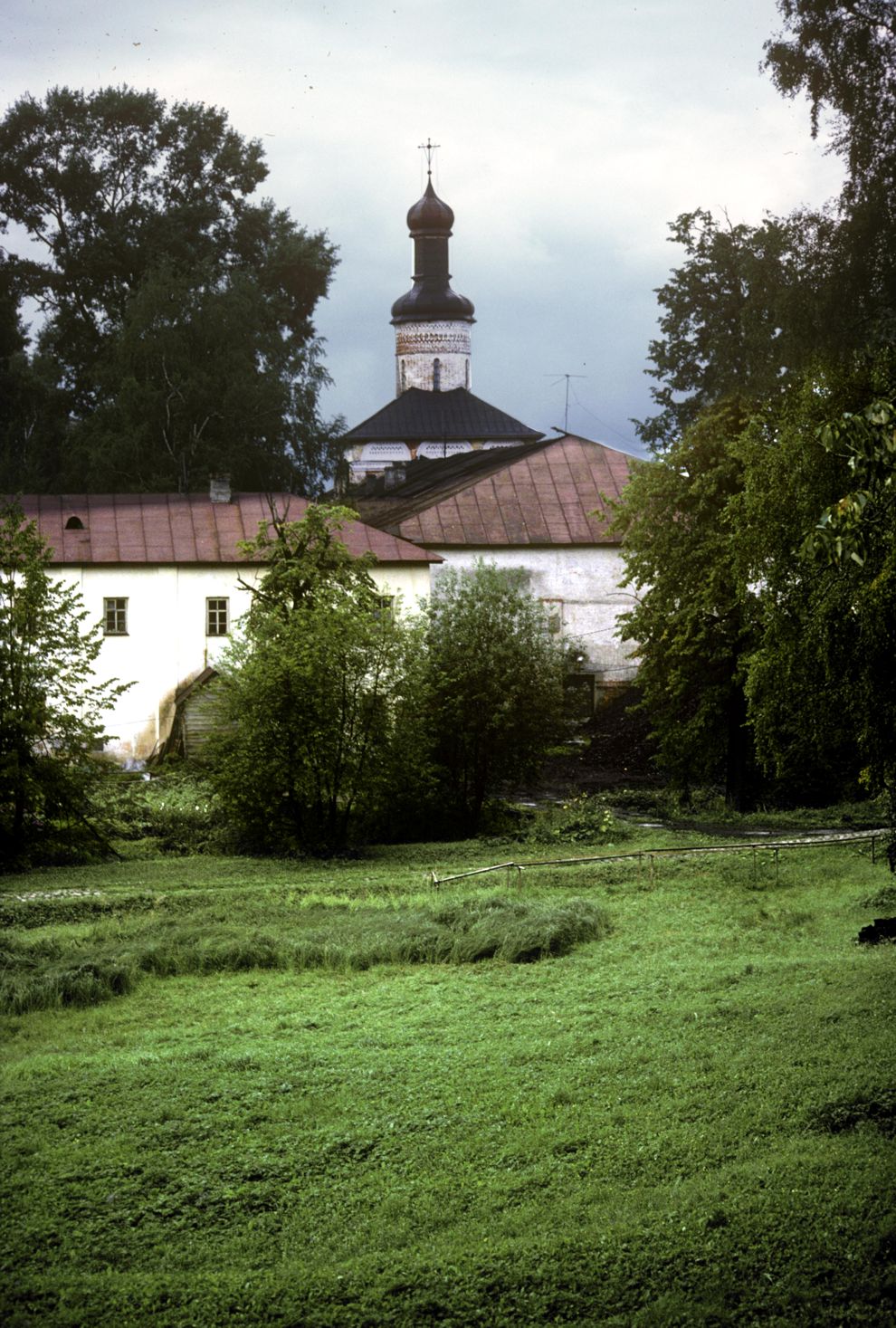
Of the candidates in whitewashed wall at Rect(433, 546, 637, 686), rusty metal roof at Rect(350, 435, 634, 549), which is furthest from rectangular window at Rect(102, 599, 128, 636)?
whitewashed wall at Rect(433, 546, 637, 686)

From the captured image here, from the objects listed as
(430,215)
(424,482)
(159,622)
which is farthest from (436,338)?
(159,622)

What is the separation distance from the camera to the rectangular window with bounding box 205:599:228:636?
4241 cm

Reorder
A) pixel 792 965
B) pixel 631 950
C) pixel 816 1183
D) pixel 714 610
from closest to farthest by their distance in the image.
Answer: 1. pixel 816 1183
2. pixel 792 965
3. pixel 631 950
4. pixel 714 610

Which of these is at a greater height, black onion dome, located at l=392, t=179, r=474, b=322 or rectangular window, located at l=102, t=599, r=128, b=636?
black onion dome, located at l=392, t=179, r=474, b=322

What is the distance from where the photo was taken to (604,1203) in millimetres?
8398

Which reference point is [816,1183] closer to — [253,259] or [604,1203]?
[604,1203]

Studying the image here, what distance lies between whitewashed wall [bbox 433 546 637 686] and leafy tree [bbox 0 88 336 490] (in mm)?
11781

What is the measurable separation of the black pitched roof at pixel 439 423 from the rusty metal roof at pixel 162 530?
1584 inches

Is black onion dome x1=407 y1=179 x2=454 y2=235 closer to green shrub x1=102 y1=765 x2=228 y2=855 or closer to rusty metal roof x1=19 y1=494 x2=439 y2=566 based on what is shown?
rusty metal roof x1=19 y1=494 x2=439 y2=566

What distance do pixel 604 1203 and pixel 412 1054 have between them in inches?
143

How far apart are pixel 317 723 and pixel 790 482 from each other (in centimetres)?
1104

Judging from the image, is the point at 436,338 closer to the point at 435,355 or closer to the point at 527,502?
the point at 435,355

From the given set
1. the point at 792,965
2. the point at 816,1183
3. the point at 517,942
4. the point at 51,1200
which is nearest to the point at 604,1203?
the point at 816,1183

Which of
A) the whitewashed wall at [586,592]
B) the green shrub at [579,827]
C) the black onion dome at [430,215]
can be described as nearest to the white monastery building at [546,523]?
the whitewashed wall at [586,592]
